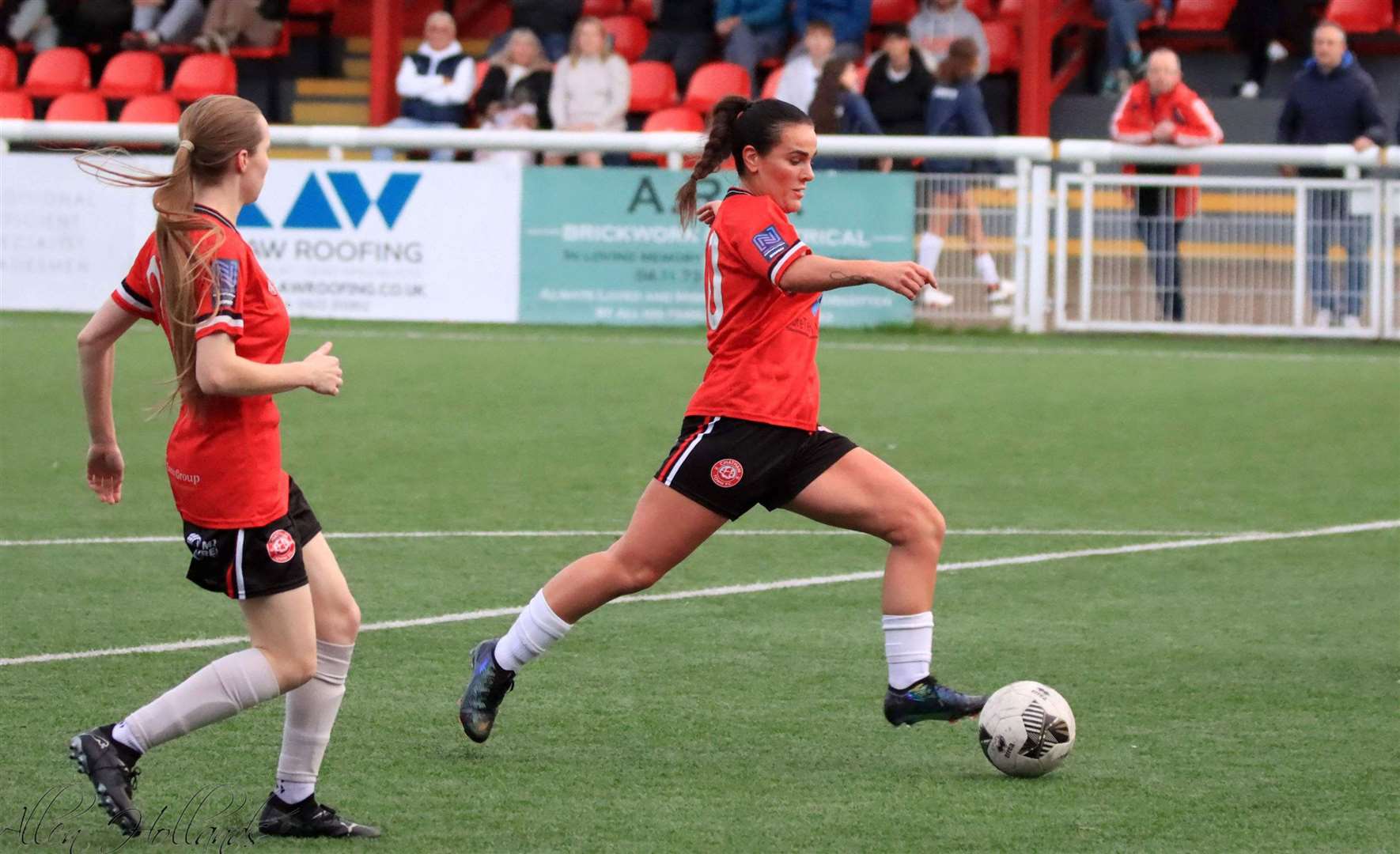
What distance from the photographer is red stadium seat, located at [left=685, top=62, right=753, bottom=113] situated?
21031mm

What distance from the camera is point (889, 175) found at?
16.2 m

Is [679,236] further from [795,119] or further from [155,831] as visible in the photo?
[155,831]

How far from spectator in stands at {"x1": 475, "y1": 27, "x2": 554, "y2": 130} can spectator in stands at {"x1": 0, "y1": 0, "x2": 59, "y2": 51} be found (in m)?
6.60

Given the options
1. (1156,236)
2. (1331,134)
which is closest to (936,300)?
(1156,236)

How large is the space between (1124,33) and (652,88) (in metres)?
4.71

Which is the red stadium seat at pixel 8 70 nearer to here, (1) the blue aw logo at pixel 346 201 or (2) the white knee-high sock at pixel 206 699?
(1) the blue aw logo at pixel 346 201

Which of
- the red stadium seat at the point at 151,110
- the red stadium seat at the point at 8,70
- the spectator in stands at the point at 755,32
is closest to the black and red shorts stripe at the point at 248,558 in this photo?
the spectator in stands at the point at 755,32

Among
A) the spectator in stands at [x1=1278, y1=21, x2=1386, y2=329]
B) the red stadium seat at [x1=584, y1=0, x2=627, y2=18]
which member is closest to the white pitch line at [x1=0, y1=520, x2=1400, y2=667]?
the spectator in stands at [x1=1278, y1=21, x2=1386, y2=329]

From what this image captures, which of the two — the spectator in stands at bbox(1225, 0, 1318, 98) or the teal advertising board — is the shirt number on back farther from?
the spectator in stands at bbox(1225, 0, 1318, 98)

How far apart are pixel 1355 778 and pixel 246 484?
2.65 m

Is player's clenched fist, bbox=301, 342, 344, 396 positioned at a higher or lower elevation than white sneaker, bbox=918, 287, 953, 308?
lower

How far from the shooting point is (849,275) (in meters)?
4.89

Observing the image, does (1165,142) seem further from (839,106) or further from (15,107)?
(15,107)

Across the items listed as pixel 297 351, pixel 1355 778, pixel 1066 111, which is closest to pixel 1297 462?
pixel 1355 778
